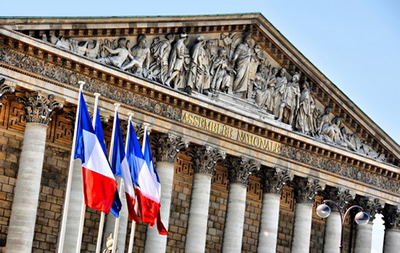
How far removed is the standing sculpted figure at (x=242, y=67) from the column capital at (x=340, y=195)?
6.65 m

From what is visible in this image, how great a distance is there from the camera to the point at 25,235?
3547cm

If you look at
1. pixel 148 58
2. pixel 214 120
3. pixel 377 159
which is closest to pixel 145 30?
pixel 148 58

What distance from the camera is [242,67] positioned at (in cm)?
4362

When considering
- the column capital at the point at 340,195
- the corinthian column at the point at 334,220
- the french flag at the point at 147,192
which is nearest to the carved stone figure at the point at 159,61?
the french flag at the point at 147,192

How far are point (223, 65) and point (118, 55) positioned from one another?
542cm

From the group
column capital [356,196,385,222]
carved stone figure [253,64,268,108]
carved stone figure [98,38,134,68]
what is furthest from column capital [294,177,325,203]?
carved stone figure [98,38,134,68]

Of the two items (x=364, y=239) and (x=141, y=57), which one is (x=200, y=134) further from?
(x=364, y=239)

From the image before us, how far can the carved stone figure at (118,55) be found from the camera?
127ft

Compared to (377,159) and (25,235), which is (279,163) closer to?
(377,159)

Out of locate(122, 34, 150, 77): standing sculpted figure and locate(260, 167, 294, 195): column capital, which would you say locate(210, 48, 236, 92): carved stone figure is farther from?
locate(260, 167, 294, 195): column capital

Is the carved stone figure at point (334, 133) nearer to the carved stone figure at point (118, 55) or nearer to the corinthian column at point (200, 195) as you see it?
the corinthian column at point (200, 195)

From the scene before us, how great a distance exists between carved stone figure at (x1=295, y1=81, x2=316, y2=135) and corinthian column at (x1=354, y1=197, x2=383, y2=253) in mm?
4657

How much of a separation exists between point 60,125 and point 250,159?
8300 millimetres

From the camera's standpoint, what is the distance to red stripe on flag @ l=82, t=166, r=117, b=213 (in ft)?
94.0
